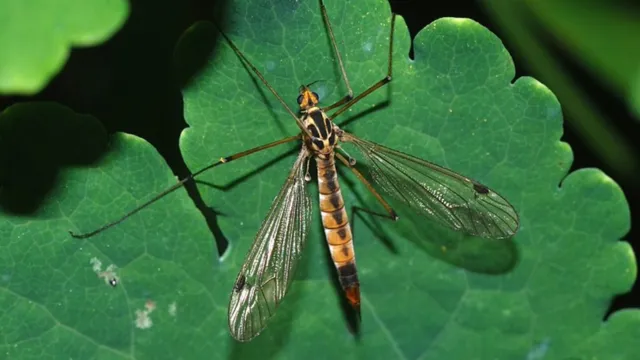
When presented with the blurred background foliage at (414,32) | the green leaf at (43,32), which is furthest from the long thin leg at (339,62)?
the green leaf at (43,32)

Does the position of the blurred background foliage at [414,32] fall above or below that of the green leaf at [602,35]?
below

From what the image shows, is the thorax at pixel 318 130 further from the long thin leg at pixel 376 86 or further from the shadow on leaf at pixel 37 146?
the shadow on leaf at pixel 37 146

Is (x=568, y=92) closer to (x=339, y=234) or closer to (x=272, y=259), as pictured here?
Answer: (x=339, y=234)

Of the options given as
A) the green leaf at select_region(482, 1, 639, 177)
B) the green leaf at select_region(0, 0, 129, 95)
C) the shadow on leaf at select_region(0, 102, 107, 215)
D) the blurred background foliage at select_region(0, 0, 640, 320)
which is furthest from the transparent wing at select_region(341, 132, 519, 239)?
the green leaf at select_region(0, 0, 129, 95)

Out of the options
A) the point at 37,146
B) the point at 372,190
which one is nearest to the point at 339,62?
the point at 372,190

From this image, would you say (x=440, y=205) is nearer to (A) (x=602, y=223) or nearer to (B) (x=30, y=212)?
(A) (x=602, y=223)

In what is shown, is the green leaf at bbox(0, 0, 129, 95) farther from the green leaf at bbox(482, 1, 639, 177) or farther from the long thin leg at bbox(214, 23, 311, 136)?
the green leaf at bbox(482, 1, 639, 177)

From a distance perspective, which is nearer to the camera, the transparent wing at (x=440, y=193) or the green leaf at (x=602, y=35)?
the green leaf at (x=602, y=35)
